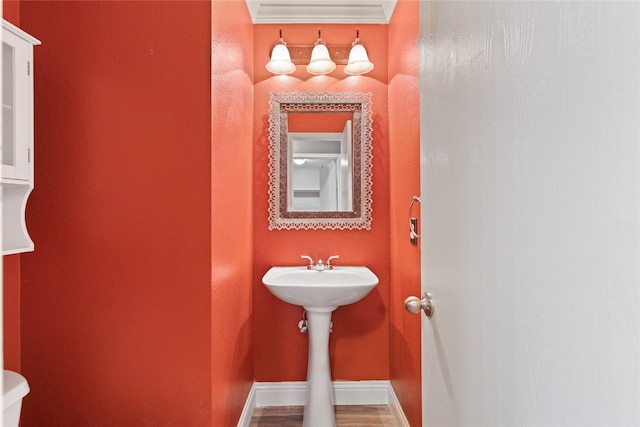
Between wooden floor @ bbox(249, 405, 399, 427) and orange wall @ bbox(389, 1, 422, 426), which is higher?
orange wall @ bbox(389, 1, 422, 426)

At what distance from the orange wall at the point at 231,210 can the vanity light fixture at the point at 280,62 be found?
→ 5.6 inches

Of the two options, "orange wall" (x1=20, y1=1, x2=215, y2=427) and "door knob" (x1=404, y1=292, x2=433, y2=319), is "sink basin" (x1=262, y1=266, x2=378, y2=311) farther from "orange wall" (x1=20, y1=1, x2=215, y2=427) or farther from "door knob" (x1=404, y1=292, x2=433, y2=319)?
"door knob" (x1=404, y1=292, x2=433, y2=319)

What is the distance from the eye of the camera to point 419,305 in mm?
967

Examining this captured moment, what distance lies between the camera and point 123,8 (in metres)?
1.57

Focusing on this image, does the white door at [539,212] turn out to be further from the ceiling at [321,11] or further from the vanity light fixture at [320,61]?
the ceiling at [321,11]

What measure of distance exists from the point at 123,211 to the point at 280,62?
1318 millimetres

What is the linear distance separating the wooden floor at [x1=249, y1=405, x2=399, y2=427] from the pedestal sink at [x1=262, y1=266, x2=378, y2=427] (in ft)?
0.53

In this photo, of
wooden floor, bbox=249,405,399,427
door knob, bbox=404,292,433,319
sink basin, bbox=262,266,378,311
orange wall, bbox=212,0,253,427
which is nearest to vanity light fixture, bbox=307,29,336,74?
orange wall, bbox=212,0,253,427

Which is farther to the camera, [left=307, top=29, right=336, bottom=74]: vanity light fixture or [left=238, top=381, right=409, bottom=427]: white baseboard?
[left=238, top=381, right=409, bottom=427]: white baseboard

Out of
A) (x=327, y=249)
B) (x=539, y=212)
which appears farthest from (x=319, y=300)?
(x=539, y=212)

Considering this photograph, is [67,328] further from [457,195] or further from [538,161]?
[538,161]

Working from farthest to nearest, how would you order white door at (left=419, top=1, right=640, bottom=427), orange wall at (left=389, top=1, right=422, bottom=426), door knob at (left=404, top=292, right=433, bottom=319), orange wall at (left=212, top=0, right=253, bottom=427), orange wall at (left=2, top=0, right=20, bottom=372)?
orange wall at (left=389, top=1, right=422, bottom=426)
orange wall at (left=212, top=0, right=253, bottom=427)
orange wall at (left=2, top=0, right=20, bottom=372)
door knob at (left=404, top=292, right=433, bottom=319)
white door at (left=419, top=1, right=640, bottom=427)

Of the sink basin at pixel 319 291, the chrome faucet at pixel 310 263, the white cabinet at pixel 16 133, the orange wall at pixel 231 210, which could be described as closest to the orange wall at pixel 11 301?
the white cabinet at pixel 16 133

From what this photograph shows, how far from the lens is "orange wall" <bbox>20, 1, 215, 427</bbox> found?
1576 mm
